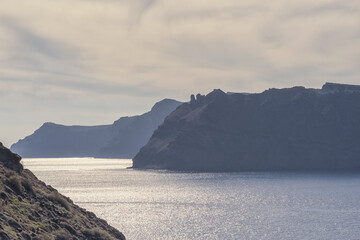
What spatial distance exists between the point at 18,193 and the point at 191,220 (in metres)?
96.5

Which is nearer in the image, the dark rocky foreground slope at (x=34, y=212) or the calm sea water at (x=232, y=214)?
the dark rocky foreground slope at (x=34, y=212)

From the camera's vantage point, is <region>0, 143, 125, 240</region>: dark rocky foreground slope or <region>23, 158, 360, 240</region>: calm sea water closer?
<region>0, 143, 125, 240</region>: dark rocky foreground slope

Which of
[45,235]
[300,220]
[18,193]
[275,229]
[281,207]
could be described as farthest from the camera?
[281,207]

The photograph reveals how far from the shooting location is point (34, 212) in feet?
90.0

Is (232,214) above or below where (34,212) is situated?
below

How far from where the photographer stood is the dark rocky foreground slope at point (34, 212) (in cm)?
2475

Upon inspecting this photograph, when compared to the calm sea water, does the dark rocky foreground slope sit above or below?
above

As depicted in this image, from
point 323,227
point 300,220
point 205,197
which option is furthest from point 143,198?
point 323,227

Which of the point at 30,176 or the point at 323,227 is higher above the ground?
the point at 30,176

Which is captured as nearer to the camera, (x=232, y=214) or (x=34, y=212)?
(x=34, y=212)

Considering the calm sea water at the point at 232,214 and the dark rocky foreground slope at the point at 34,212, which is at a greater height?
the dark rocky foreground slope at the point at 34,212

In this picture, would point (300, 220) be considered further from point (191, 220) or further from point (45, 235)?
point (45, 235)

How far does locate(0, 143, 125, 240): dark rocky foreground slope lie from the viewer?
81.2 ft

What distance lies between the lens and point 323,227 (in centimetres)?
10806
